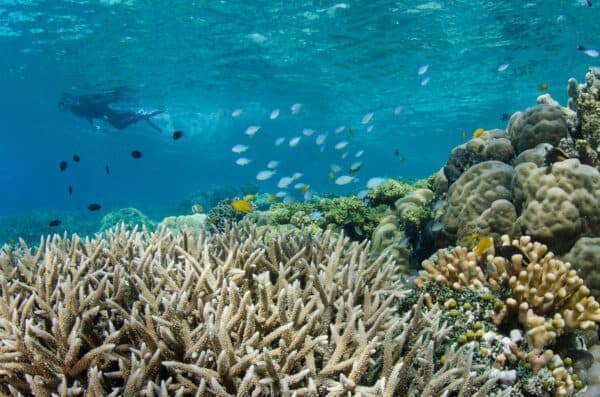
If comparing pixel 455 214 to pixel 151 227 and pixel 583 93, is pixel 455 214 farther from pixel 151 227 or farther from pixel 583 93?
pixel 151 227

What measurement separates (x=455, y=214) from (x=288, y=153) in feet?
365

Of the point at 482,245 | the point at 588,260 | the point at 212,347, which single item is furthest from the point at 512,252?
the point at 212,347

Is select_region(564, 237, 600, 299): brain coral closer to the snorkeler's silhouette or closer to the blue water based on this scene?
the blue water

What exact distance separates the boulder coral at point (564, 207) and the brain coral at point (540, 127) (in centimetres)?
181

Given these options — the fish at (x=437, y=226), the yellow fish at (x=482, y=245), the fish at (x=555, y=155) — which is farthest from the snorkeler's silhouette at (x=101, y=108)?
the yellow fish at (x=482, y=245)

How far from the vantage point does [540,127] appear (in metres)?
6.51

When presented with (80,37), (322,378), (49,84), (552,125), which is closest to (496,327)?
(322,378)

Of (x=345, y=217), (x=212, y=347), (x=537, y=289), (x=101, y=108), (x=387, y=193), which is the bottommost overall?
(x=101, y=108)

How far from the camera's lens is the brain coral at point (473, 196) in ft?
19.4

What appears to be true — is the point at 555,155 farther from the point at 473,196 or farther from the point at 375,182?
the point at 375,182

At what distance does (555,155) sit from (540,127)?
1585 mm

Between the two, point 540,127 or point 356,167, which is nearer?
point 540,127

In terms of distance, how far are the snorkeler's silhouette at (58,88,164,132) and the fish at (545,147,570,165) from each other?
3119 cm

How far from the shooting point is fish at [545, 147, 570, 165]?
520 centimetres
